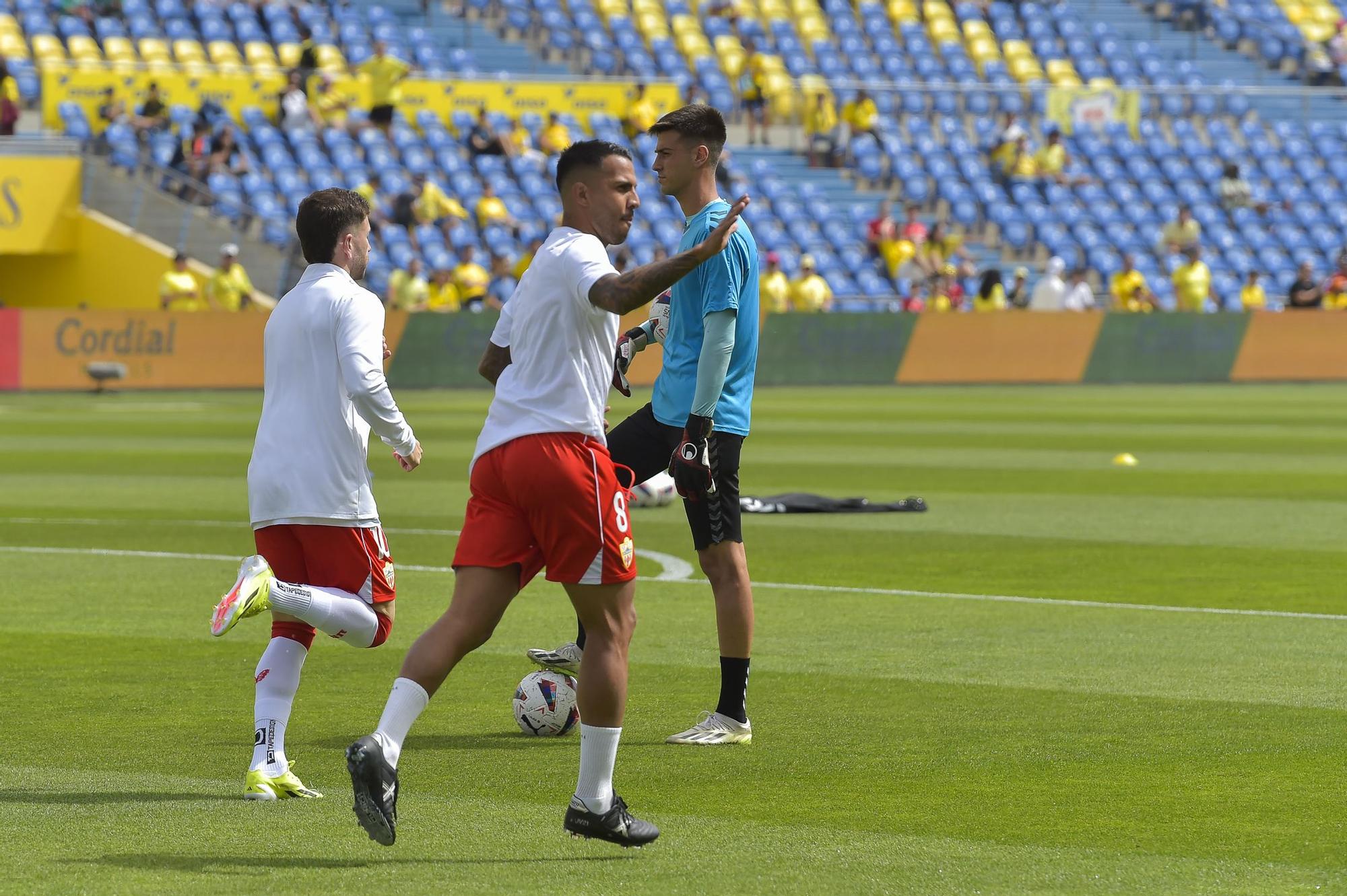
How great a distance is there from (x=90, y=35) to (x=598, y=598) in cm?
3644

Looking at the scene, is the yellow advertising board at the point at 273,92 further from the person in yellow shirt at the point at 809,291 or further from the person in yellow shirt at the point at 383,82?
the person in yellow shirt at the point at 809,291

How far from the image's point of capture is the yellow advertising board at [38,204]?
1428 inches

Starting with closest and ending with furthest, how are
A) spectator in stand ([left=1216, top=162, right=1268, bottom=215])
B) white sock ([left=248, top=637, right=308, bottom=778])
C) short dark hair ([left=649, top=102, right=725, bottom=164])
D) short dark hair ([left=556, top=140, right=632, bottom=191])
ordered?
short dark hair ([left=556, top=140, right=632, bottom=191]) < white sock ([left=248, top=637, right=308, bottom=778]) < short dark hair ([left=649, top=102, right=725, bottom=164]) < spectator in stand ([left=1216, top=162, right=1268, bottom=215])

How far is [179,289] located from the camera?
33094 millimetres

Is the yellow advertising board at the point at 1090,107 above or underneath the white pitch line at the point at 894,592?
underneath

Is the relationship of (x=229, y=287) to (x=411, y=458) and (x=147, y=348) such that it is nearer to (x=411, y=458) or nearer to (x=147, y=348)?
(x=147, y=348)

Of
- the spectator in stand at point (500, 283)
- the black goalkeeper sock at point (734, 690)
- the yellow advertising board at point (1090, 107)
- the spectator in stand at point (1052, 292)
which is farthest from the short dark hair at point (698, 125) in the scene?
the yellow advertising board at point (1090, 107)

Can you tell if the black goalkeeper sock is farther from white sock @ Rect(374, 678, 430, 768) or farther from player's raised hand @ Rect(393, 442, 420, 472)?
white sock @ Rect(374, 678, 430, 768)

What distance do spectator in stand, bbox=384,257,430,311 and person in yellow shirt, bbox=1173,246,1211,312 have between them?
14.8 meters

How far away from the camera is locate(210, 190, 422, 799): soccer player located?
6.34 metres

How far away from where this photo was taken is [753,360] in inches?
303

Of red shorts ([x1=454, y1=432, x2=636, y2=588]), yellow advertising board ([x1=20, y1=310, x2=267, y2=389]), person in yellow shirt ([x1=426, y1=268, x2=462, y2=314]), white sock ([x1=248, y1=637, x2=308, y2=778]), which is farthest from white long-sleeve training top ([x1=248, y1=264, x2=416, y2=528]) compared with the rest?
person in yellow shirt ([x1=426, y1=268, x2=462, y2=314])

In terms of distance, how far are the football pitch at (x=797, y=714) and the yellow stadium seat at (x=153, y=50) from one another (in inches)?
928

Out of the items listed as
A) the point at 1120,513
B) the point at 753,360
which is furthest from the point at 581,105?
the point at 753,360
